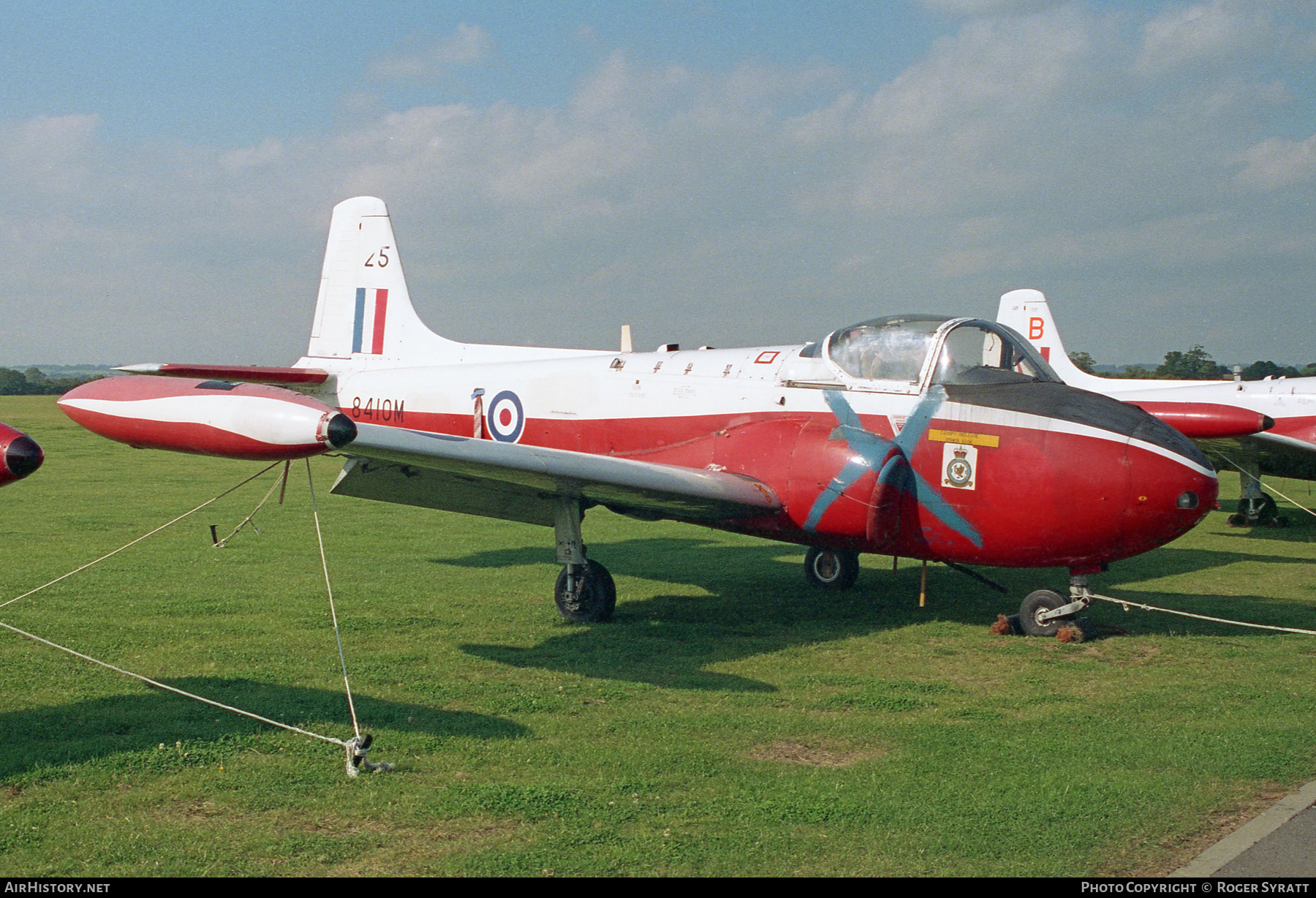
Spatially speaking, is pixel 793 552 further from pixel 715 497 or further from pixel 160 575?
pixel 160 575

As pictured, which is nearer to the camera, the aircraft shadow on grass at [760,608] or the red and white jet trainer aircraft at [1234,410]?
the aircraft shadow on grass at [760,608]

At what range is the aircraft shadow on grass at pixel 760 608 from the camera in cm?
779

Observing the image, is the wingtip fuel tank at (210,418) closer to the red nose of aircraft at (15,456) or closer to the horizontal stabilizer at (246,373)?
the red nose of aircraft at (15,456)

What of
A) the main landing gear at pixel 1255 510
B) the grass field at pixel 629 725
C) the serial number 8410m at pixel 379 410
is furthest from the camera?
the main landing gear at pixel 1255 510

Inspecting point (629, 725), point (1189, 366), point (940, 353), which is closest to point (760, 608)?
point (940, 353)

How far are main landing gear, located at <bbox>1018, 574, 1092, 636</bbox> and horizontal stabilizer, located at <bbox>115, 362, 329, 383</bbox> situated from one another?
8.98 meters

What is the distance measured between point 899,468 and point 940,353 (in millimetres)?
1123

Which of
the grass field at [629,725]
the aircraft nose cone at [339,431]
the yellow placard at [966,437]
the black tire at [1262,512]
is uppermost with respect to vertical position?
the yellow placard at [966,437]

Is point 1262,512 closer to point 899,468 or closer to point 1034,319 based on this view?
point 1034,319

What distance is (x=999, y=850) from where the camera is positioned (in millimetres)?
4312

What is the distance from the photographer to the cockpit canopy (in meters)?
8.44

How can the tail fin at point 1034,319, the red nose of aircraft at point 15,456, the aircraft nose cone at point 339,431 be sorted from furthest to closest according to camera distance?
the tail fin at point 1034,319 → the aircraft nose cone at point 339,431 → the red nose of aircraft at point 15,456

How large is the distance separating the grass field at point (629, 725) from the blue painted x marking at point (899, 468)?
1090 millimetres

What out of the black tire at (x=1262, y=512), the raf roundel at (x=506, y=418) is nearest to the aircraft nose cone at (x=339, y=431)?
the raf roundel at (x=506, y=418)
